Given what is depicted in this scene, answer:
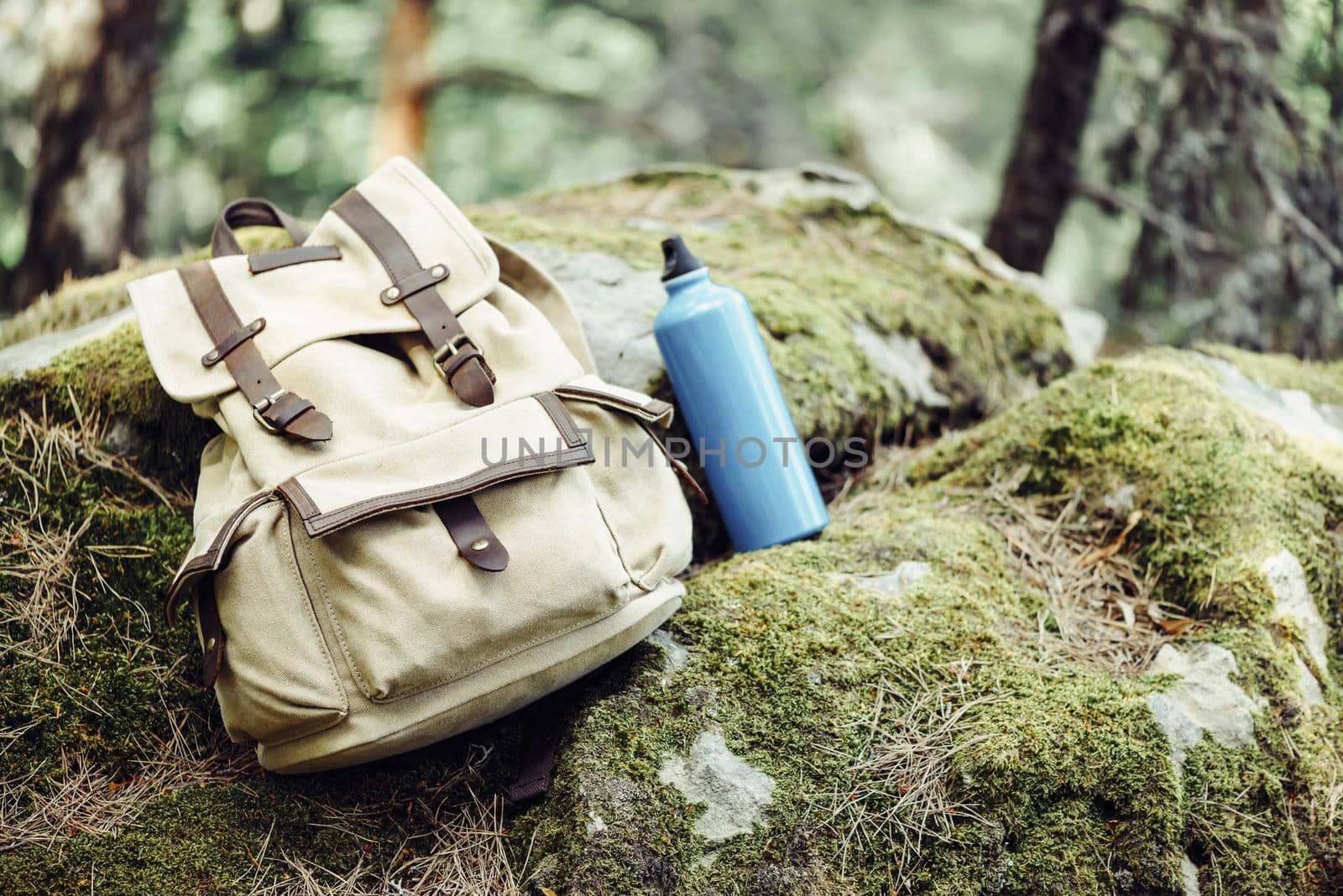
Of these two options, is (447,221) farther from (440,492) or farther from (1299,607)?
(1299,607)

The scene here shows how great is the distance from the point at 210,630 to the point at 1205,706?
213cm

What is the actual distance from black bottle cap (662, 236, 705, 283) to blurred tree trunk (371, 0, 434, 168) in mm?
5334

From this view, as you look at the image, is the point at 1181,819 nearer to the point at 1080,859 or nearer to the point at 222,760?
the point at 1080,859

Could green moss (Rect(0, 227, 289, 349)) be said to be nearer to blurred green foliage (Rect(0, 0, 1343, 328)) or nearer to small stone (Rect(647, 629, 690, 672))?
small stone (Rect(647, 629, 690, 672))

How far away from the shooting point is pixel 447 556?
176 cm

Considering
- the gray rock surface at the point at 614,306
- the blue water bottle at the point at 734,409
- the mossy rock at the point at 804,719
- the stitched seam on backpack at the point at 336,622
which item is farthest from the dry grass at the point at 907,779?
the gray rock surface at the point at 614,306

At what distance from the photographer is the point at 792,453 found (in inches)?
101

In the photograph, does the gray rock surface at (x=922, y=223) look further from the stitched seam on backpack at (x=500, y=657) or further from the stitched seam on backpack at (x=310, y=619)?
the stitched seam on backpack at (x=310, y=619)

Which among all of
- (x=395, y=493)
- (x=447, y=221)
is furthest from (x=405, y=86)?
(x=395, y=493)

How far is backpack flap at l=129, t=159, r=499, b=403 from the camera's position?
6.57 ft

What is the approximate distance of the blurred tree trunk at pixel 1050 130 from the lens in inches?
173

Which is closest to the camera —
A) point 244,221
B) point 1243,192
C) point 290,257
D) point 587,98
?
point 290,257

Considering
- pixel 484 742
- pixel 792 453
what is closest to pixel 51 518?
pixel 484 742

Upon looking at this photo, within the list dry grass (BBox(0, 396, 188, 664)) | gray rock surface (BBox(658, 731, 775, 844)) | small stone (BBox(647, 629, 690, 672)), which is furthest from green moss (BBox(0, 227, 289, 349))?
gray rock surface (BBox(658, 731, 775, 844))
